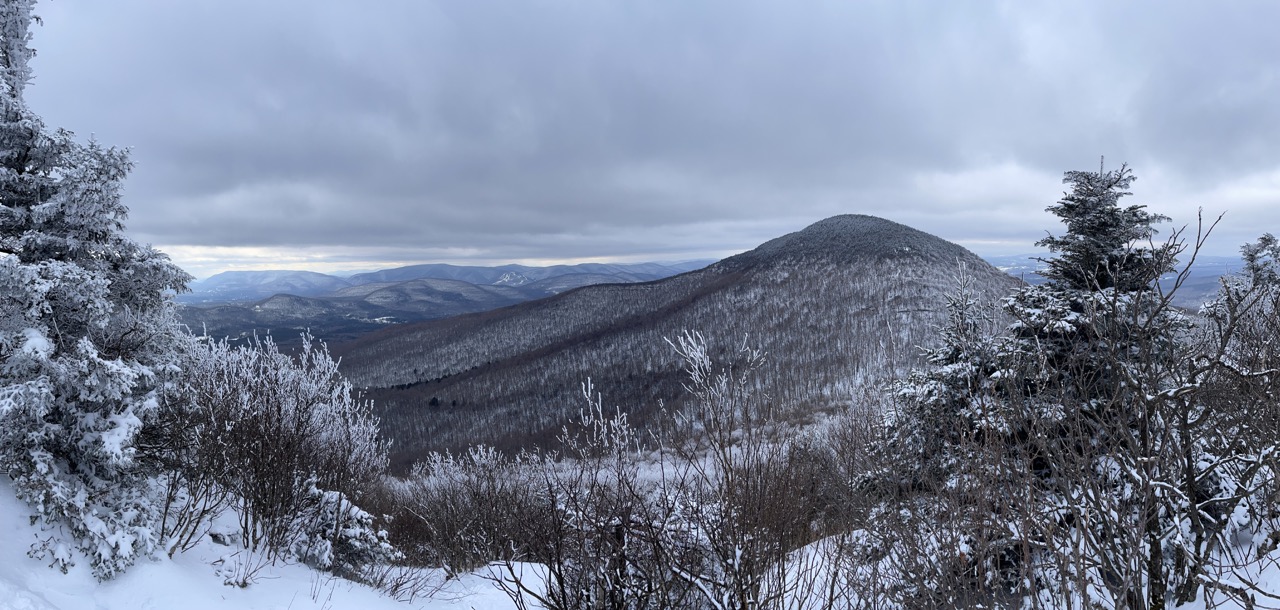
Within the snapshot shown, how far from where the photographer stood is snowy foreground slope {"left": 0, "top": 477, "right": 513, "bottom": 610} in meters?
6.80

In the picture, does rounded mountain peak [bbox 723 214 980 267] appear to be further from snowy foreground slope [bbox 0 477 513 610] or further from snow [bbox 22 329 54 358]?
snow [bbox 22 329 54 358]

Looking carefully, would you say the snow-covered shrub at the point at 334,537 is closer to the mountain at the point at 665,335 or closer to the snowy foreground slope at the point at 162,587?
the snowy foreground slope at the point at 162,587

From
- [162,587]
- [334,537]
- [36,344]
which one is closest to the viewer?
[36,344]

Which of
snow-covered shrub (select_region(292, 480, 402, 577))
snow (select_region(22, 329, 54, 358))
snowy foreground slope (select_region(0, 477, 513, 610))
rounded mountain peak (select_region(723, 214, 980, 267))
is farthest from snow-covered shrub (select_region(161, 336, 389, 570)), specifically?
rounded mountain peak (select_region(723, 214, 980, 267))

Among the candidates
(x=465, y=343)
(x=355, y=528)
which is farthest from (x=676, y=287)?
(x=355, y=528)

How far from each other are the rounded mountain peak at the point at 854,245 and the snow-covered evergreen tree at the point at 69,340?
447ft

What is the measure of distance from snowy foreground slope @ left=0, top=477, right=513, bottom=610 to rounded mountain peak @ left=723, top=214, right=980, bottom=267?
134 metres

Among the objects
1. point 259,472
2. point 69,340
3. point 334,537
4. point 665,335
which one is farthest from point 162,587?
point 665,335

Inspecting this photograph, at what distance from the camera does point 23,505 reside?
759 centimetres

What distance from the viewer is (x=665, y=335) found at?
99938 mm

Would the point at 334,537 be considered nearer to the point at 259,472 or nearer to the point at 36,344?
the point at 259,472

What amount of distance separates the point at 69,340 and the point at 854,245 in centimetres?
15276

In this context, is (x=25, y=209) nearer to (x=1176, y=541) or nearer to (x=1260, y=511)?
(x=1176, y=541)

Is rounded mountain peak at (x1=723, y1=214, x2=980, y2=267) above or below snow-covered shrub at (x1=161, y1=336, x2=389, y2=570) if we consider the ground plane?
above
